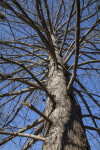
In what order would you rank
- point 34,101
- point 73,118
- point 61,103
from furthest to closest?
point 34,101 < point 61,103 < point 73,118

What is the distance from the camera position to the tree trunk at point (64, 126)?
4.17 feet

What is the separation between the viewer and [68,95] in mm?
1801

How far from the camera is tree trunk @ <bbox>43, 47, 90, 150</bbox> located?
4.17 feet

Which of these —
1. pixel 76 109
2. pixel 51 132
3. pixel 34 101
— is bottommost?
pixel 51 132

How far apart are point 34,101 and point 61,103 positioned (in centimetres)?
147

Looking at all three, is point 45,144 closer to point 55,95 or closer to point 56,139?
point 56,139

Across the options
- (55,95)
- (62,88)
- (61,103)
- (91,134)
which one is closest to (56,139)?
(61,103)

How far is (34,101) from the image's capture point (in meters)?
3.04

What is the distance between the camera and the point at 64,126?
1.40m

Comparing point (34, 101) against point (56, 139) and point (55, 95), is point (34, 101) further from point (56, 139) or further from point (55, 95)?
point (56, 139)

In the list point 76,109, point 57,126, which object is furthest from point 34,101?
point 57,126

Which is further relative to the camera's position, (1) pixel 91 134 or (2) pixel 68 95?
(1) pixel 91 134

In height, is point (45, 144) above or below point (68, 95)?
below

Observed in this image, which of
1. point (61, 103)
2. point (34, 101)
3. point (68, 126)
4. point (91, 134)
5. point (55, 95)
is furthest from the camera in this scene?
point (34, 101)
